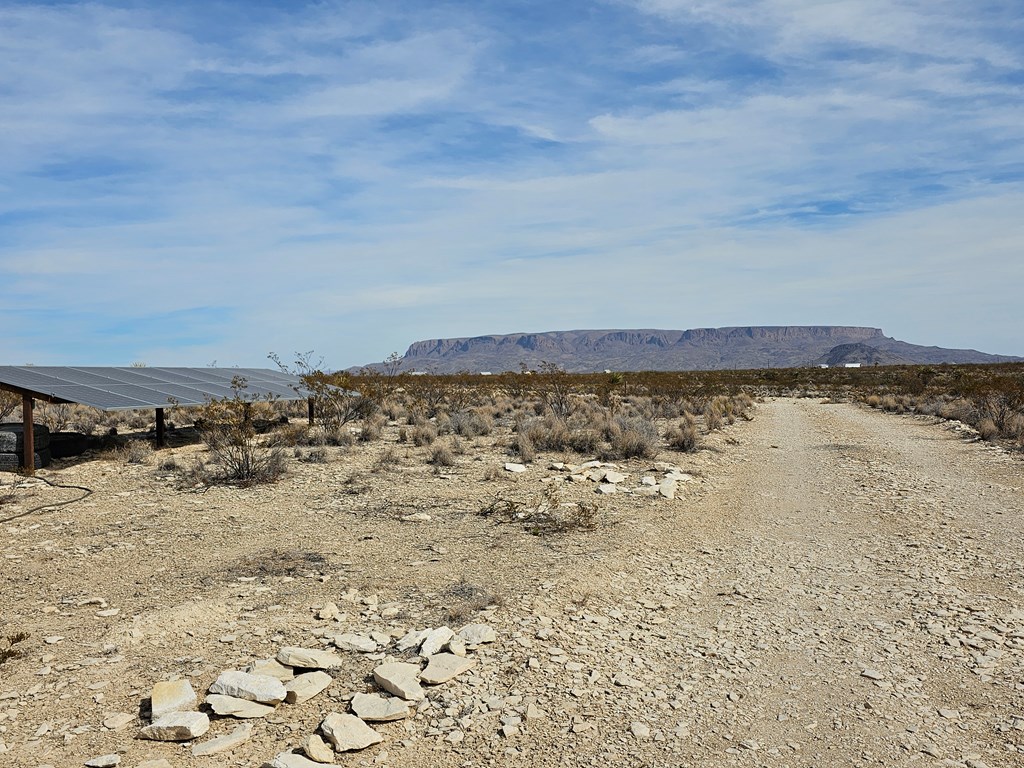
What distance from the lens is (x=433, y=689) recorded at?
479 centimetres

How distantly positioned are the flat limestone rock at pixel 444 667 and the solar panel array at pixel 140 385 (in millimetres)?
10256

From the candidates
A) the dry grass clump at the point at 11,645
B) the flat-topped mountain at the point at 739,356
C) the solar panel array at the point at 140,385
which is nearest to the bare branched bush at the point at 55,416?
the solar panel array at the point at 140,385

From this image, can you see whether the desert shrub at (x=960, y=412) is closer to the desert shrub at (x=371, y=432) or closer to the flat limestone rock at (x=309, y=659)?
the desert shrub at (x=371, y=432)

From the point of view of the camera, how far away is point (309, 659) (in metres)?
5.11

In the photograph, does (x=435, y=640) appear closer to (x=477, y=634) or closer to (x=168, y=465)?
(x=477, y=634)

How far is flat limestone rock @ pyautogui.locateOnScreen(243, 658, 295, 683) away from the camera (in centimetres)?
491

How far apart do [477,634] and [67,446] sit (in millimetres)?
12485

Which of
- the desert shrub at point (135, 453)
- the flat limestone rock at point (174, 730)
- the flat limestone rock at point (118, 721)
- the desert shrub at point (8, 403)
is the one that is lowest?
the flat limestone rock at point (118, 721)

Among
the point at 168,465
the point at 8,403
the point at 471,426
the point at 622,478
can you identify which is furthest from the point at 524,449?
the point at 8,403

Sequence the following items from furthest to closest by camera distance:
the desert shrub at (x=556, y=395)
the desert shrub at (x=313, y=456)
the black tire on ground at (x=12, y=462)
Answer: the desert shrub at (x=556, y=395) → the desert shrub at (x=313, y=456) → the black tire on ground at (x=12, y=462)

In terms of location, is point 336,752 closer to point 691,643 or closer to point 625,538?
point 691,643

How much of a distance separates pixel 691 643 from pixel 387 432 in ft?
47.8

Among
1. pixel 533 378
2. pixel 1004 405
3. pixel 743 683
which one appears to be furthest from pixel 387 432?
pixel 1004 405

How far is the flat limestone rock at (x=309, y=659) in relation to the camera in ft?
16.6
